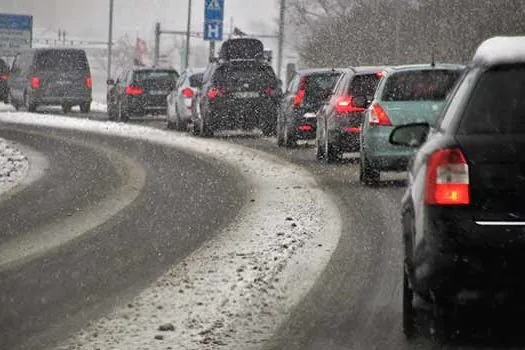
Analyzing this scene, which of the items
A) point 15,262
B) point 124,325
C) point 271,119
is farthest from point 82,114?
point 124,325

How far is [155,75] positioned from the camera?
4253 centimetres

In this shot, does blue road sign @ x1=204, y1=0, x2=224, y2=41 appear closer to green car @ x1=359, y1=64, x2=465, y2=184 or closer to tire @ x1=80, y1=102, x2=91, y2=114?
tire @ x1=80, y1=102, x2=91, y2=114

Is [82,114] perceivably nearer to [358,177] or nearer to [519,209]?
[358,177]

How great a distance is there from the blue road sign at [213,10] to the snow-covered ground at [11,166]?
19902 mm

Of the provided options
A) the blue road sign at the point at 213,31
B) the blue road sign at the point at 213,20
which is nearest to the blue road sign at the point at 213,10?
the blue road sign at the point at 213,20

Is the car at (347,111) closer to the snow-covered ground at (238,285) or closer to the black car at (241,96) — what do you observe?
the snow-covered ground at (238,285)

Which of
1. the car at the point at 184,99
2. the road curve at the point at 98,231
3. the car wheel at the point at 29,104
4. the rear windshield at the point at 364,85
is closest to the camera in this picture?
the road curve at the point at 98,231

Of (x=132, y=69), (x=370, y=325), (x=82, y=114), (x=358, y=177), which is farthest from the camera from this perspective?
(x=82, y=114)

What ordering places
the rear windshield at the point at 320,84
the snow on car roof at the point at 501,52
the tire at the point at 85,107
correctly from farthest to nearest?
1. the tire at the point at 85,107
2. the rear windshield at the point at 320,84
3. the snow on car roof at the point at 501,52

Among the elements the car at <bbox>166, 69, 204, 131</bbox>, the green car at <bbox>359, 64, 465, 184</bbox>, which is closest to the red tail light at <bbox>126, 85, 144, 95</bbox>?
the car at <bbox>166, 69, 204, 131</bbox>

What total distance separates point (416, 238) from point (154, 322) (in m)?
1.67

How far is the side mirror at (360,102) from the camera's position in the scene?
65.2 feet

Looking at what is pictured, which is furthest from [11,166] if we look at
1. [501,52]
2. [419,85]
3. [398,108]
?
[501,52]

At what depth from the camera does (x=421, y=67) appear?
18.3m
